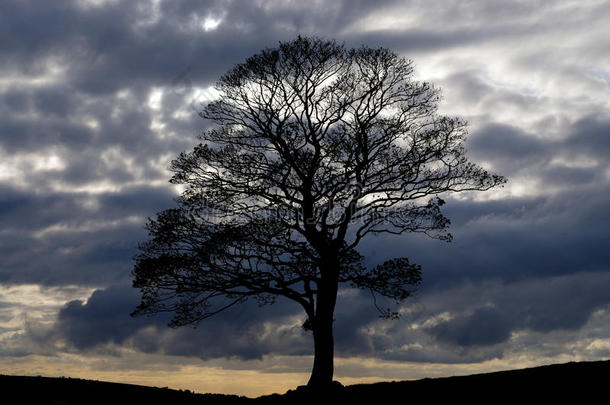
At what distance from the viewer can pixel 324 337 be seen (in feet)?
70.9

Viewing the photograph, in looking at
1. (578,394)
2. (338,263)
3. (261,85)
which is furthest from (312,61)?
(578,394)

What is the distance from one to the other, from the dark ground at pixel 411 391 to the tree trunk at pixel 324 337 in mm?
668

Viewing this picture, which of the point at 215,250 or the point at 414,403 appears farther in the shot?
the point at 215,250

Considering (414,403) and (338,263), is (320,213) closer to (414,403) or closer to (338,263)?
(338,263)

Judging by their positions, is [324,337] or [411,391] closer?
[411,391]

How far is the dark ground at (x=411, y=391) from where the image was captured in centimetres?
1656

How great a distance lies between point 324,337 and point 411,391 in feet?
13.3

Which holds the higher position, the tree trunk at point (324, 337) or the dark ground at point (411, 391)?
the tree trunk at point (324, 337)

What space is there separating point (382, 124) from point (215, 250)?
774cm

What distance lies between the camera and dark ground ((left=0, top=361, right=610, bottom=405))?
1656 centimetres

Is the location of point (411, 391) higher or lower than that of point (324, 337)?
lower

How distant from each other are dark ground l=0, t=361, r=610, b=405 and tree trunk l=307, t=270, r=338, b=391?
67 centimetres

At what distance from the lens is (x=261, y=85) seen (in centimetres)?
2278

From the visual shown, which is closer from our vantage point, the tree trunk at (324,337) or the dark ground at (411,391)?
the dark ground at (411,391)
